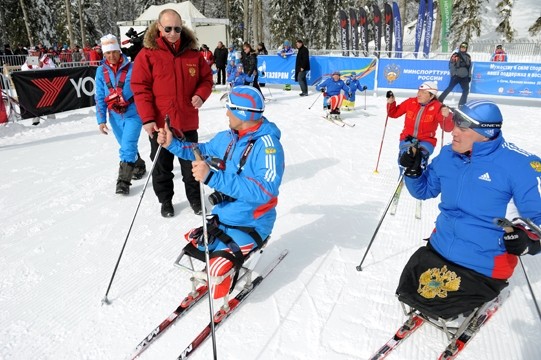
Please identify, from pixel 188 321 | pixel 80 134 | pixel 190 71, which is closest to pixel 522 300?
pixel 188 321

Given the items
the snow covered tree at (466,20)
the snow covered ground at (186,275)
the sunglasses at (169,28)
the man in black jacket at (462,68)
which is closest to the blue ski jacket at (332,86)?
the man in black jacket at (462,68)

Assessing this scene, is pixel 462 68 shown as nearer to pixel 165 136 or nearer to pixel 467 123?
pixel 467 123

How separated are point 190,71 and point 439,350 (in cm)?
339

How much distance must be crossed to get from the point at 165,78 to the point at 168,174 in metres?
1.13

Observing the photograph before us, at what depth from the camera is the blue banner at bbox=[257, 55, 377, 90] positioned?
14.3 metres

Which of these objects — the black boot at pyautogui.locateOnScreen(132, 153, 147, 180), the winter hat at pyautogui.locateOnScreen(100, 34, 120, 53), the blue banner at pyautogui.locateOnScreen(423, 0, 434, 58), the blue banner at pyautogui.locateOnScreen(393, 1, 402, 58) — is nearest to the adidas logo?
the winter hat at pyautogui.locateOnScreen(100, 34, 120, 53)

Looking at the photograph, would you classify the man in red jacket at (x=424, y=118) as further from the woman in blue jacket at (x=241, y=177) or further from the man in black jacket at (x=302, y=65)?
the man in black jacket at (x=302, y=65)

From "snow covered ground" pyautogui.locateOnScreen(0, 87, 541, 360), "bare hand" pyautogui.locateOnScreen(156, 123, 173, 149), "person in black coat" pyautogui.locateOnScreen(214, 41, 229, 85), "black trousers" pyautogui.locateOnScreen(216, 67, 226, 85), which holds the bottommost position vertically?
"snow covered ground" pyautogui.locateOnScreen(0, 87, 541, 360)

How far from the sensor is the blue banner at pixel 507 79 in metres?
12.1

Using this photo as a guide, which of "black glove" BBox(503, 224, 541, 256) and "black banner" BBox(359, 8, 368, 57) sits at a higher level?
"black banner" BBox(359, 8, 368, 57)

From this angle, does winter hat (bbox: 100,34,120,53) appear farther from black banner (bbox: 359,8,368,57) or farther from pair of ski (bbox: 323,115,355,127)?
black banner (bbox: 359,8,368,57)

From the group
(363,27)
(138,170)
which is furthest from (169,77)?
(363,27)

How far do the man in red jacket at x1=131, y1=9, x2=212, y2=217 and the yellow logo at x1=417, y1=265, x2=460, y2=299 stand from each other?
2650mm

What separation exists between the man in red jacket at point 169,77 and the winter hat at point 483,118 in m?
2.68
